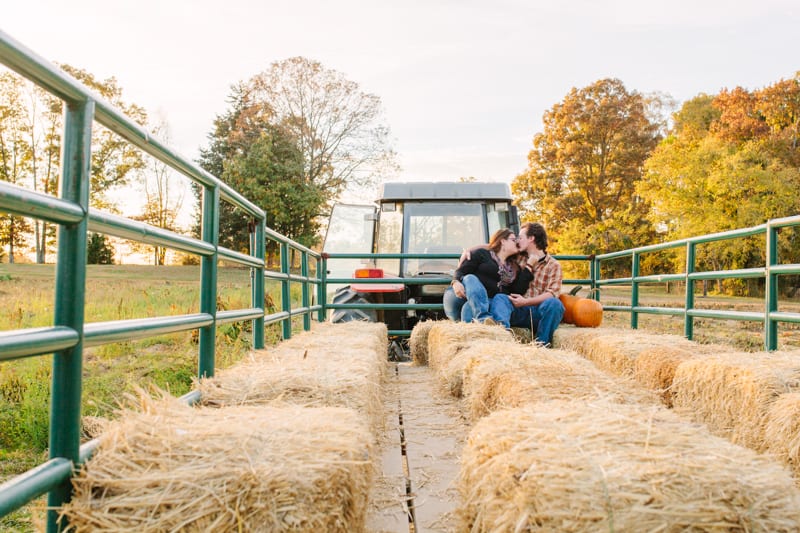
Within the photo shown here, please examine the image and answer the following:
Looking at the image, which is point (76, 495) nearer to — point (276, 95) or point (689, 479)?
point (689, 479)

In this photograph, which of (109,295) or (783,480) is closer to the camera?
(783,480)

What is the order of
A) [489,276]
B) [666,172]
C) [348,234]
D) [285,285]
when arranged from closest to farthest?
[285,285] < [489,276] < [348,234] < [666,172]

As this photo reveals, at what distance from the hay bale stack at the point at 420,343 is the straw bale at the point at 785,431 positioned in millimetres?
3675

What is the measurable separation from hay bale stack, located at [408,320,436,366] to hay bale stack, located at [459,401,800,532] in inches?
164

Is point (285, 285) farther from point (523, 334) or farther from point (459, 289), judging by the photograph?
point (523, 334)

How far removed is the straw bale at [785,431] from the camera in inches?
83.1

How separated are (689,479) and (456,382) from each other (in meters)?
2.64

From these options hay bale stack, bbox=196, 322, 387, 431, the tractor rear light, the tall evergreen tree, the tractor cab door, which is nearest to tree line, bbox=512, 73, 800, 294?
the tall evergreen tree

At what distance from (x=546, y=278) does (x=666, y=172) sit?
74.5 feet

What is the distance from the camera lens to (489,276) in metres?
5.78

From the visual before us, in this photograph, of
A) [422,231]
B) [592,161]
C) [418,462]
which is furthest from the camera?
[592,161]

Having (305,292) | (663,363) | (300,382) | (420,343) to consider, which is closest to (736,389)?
(663,363)

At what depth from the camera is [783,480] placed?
1.35m

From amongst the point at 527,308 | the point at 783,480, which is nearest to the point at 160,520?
the point at 783,480
